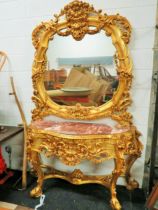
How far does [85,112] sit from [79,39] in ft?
2.23

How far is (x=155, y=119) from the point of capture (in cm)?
162

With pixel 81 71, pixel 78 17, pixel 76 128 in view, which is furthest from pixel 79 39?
pixel 76 128

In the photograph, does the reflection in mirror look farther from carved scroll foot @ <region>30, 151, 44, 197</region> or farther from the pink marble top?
carved scroll foot @ <region>30, 151, 44, 197</region>

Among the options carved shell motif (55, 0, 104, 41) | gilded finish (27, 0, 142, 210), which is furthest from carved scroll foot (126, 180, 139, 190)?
carved shell motif (55, 0, 104, 41)

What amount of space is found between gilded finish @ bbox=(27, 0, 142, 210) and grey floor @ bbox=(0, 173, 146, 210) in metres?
0.10

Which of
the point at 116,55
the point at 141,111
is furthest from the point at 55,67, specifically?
the point at 141,111

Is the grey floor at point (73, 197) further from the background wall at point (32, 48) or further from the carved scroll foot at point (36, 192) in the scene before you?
the background wall at point (32, 48)

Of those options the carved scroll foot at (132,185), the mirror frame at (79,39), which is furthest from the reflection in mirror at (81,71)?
the carved scroll foot at (132,185)

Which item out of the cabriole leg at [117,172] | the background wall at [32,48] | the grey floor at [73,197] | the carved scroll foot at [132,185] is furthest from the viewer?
the carved scroll foot at [132,185]

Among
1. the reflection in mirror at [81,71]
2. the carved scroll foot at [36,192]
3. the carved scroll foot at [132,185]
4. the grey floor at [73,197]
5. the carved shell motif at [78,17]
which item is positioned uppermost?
the carved shell motif at [78,17]

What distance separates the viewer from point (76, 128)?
1.68 metres

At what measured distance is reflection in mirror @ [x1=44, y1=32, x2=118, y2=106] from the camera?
1.75 metres

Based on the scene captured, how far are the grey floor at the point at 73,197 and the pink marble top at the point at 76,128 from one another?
28.2 inches

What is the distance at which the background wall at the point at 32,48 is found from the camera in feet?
5.40
